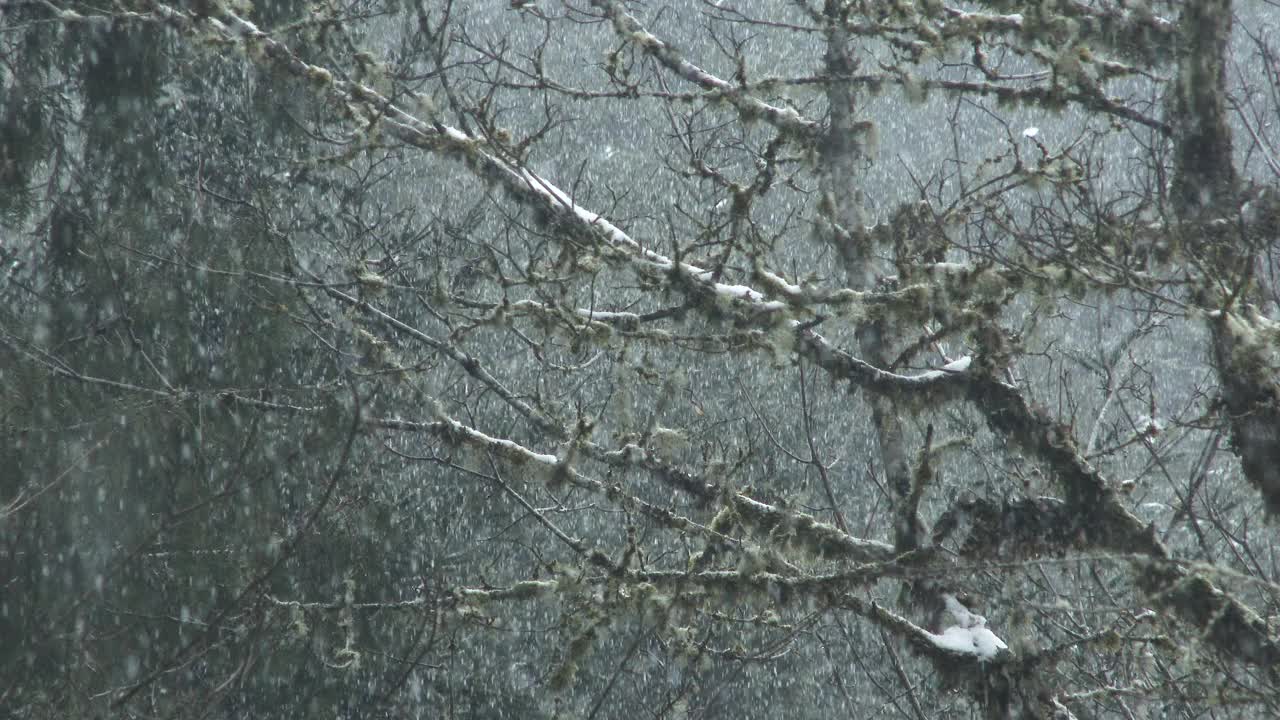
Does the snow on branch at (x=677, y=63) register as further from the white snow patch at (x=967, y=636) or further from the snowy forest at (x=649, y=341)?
the white snow patch at (x=967, y=636)

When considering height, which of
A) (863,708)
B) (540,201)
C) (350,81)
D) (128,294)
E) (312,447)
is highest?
(350,81)

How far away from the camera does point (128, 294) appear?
21.1ft

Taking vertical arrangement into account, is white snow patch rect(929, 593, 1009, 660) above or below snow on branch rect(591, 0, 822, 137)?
below

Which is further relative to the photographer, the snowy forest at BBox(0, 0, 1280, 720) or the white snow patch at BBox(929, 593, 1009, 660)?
the white snow patch at BBox(929, 593, 1009, 660)

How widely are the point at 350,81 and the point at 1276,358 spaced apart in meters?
3.49

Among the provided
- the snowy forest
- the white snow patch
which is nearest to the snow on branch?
the snowy forest

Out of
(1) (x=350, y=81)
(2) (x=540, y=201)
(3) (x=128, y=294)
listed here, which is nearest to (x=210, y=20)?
(1) (x=350, y=81)

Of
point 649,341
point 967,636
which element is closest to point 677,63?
point 649,341

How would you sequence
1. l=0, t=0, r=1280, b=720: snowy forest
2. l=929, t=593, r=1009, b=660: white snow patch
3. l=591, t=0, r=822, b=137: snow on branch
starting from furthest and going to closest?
l=591, t=0, r=822, b=137: snow on branch
l=929, t=593, r=1009, b=660: white snow patch
l=0, t=0, r=1280, b=720: snowy forest

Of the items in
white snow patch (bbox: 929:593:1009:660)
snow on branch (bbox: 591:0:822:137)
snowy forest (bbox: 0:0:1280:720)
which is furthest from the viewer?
snow on branch (bbox: 591:0:822:137)

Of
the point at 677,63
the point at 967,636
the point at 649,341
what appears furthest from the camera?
the point at 649,341

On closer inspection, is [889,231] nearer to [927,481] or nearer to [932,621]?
[927,481]

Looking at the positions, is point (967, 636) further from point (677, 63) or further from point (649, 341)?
point (677, 63)

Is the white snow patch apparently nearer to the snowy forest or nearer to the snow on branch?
the snowy forest
